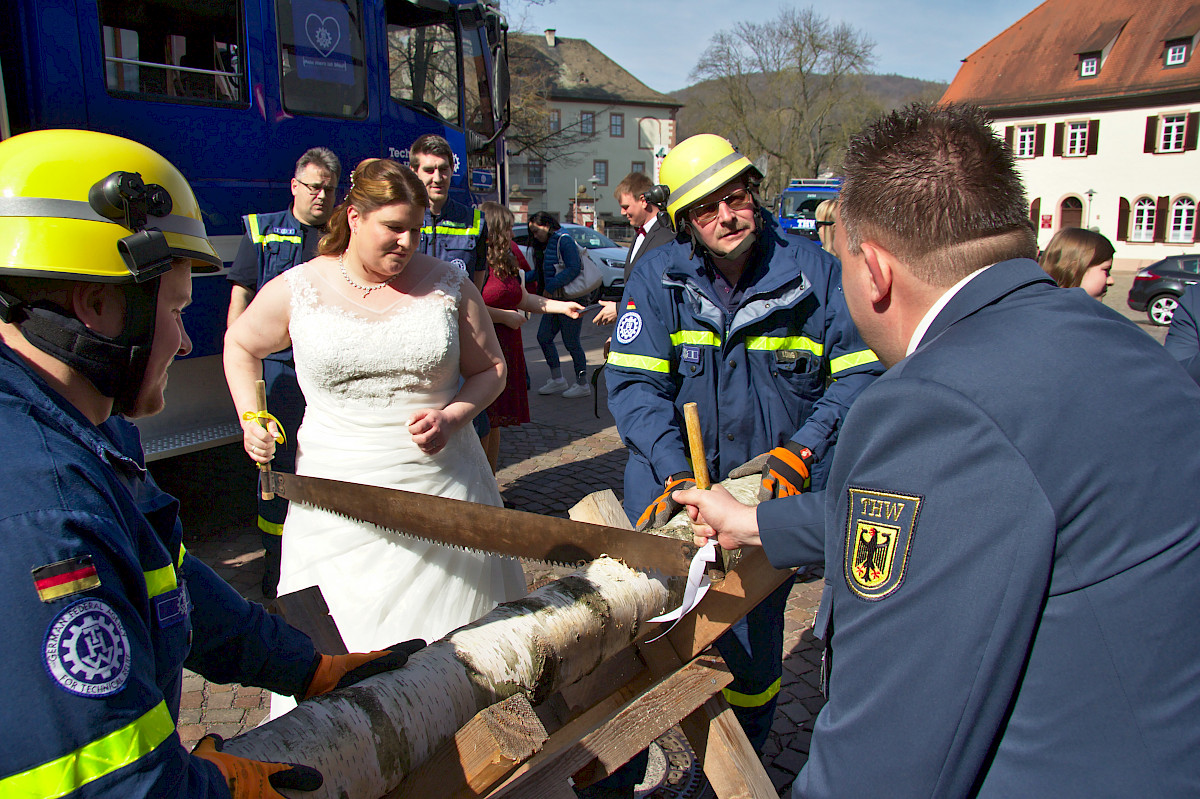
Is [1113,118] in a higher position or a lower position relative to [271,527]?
higher

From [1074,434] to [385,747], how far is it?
4.24 feet

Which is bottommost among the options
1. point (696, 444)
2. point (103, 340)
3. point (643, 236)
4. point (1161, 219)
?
point (696, 444)

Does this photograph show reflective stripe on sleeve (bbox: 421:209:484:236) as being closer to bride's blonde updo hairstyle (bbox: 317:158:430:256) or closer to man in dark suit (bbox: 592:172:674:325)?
man in dark suit (bbox: 592:172:674:325)

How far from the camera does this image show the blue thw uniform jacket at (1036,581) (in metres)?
0.99

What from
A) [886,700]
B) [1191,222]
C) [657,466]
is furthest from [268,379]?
[1191,222]

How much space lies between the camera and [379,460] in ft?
9.38

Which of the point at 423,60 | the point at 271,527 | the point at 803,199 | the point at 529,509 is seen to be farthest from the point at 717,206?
the point at 803,199

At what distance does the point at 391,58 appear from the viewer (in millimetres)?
6047

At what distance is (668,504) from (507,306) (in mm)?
3888

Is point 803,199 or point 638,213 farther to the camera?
point 803,199

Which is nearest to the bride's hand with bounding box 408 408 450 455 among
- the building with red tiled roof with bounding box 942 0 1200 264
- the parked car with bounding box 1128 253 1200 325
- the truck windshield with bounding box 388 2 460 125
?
the truck windshield with bounding box 388 2 460 125

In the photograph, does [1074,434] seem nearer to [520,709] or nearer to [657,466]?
[520,709]

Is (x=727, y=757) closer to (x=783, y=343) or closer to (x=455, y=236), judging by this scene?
(x=783, y=343)

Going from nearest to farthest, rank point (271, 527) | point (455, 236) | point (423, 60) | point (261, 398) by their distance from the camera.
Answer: point (261, 398) → point (271, 527) → point (455, 236) → point (423, 60)
